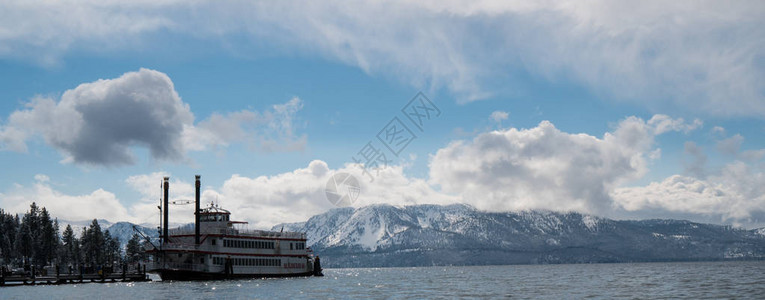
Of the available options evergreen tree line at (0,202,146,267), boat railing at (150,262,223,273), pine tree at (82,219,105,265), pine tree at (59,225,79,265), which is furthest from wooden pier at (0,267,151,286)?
pine tree at (59,225,79,265)

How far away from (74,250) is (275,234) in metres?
83.1

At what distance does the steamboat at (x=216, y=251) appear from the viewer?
102 metres

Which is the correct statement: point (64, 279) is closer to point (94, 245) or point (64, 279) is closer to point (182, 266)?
point (182, 266)

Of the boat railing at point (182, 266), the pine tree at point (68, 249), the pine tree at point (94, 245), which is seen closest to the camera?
the boat railing at point (182, 266)

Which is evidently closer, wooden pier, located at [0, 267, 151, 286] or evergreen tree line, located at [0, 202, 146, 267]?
wooden pier, located at [0, 267, 151, 286]

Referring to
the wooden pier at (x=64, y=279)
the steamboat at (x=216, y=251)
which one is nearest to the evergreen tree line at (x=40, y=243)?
the wooden pier at (x=64, y=279)

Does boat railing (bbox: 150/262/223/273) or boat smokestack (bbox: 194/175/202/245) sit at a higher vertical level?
boat smokestack (bbox: 194/175/202/245)

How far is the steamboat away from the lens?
102 meters

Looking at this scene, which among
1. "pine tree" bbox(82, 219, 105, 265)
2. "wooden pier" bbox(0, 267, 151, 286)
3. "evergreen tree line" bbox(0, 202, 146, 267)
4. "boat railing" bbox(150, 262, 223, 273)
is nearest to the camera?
"wooden pier" bbox(0, 267, 151, 286)

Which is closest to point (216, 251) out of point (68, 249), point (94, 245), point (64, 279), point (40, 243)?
point (64, 279)

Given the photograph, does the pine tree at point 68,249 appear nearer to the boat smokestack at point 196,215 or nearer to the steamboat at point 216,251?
the steamboat at point 216,251

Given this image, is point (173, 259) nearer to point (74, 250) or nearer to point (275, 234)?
point (275, 234)

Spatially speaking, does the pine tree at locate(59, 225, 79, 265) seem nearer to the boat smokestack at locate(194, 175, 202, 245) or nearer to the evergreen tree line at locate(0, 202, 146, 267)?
the evergreen tree line at locate(0, 202, 146, 267)

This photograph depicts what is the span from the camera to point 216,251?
104 metres
